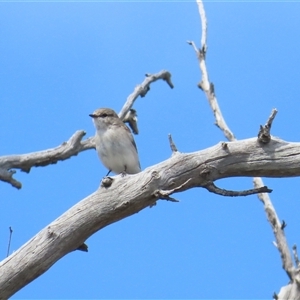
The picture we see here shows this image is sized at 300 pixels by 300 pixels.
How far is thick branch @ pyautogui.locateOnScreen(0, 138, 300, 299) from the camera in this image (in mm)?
4473

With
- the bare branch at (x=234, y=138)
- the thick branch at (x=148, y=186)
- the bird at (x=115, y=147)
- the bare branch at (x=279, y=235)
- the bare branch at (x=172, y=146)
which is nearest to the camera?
the thick branch at (x=148, y=186)

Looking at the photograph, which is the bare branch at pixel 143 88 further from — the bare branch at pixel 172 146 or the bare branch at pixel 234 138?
the bare branch at pixel 172 146

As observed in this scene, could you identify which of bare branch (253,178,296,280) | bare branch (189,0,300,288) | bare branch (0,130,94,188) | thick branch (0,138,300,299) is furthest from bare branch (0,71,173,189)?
thick branch (0,138,300,299)

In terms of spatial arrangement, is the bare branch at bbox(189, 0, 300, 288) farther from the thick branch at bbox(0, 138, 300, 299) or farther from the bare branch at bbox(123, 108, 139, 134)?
the bare branch at bbox(123, 108, 139, 134)

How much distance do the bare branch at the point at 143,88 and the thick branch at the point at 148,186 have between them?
16.6ft

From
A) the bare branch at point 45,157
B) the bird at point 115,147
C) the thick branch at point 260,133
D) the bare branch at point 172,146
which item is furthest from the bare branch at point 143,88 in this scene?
the bare branch at point 172,146

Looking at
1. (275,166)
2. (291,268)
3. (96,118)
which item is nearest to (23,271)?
(275,166)

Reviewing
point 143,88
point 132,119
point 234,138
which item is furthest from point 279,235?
point 143,88

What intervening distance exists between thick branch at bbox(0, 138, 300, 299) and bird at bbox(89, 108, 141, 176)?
9.59ft

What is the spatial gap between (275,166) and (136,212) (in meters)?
1.14

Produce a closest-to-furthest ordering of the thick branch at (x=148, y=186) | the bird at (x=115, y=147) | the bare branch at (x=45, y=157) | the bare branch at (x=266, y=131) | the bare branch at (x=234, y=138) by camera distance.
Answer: the bare branch at (x=266, y=131)
the thick branch at (x=148, y=186)
the bare branch at (x=234, y=138)
the bird at (x=115, y=147)
the bare branch at (x=45, y=157)

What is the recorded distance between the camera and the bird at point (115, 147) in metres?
7.61

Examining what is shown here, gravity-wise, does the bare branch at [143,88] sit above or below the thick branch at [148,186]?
above

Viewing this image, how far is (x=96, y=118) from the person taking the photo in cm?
806
